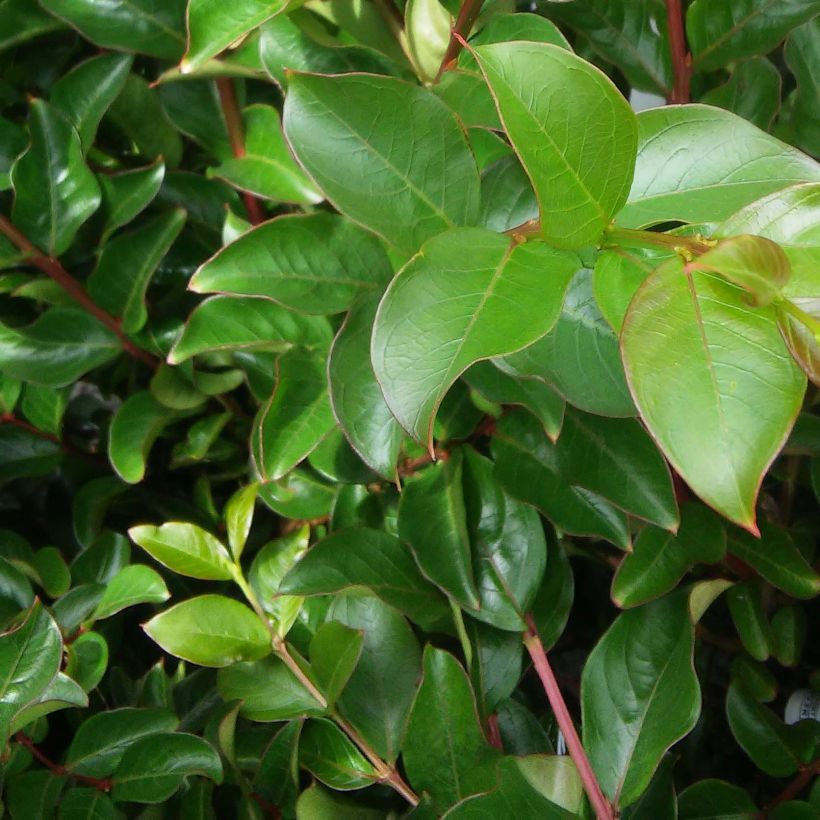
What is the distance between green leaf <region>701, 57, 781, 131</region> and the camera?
2.37 ft

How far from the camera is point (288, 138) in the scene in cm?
50

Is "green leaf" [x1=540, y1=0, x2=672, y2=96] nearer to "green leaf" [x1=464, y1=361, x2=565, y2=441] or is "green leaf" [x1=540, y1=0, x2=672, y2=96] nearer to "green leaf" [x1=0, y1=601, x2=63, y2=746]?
"green leaf" [x1=464, y1=361, x2=565, y2=441]

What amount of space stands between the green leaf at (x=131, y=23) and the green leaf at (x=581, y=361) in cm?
41

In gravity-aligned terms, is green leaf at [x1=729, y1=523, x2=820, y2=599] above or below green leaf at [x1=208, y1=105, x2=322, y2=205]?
below

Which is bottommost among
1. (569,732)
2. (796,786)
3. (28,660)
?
(796,786)

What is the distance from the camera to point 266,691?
0.67 m

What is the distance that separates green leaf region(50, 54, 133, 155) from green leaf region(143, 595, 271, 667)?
38cm

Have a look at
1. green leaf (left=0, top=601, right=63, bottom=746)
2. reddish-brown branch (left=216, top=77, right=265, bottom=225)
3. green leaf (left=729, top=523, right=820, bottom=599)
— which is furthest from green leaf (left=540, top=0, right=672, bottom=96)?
green leaf (left=0, top=601, right=63, bottom=746)

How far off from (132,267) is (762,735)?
634 mm

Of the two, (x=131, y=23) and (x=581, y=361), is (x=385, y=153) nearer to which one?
(x=581, y=361)

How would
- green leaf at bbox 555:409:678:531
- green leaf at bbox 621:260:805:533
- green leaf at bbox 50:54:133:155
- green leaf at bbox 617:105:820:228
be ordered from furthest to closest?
1. green leaf at bbox 50:54:133:155
2. green leaf at bbox 555:409:678:531
3. green leaf at bbox 617:105:820:228
4. green leaf at bbox 621:260:805:533

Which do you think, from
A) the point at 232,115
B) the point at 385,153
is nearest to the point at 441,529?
the point at 385,153

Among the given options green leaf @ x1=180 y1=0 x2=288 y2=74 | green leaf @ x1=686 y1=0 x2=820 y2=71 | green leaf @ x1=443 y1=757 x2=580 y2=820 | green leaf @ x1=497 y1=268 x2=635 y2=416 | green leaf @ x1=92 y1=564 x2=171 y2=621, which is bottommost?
green leaf @ x1=443 y1=757 x2=580 y2=820

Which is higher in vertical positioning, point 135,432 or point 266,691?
point 135,432
